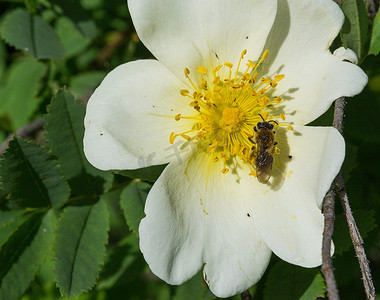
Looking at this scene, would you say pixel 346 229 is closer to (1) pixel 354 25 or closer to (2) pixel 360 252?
(2) pixel 360 252

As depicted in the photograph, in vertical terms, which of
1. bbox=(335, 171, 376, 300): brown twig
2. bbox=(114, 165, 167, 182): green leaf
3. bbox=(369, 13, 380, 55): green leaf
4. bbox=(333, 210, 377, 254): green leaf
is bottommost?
bbox=(333, 210, 377, 254): green leaf

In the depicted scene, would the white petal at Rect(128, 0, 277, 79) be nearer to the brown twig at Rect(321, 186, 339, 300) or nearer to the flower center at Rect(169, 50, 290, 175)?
the flower center at Rect(169, 50, 290, 175)

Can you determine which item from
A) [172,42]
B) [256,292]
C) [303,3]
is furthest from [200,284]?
[303,3]

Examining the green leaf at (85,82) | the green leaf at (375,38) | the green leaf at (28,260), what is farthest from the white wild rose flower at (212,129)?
the green leaf at (85,82)

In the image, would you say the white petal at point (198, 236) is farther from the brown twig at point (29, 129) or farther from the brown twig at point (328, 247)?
the brown twig at point (29, 129)

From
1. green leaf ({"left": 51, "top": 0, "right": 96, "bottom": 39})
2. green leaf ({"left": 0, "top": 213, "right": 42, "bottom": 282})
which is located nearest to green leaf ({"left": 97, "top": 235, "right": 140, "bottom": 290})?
green leaf ({"left": 0, "top": 213, "right": 42, "bottom": 282})

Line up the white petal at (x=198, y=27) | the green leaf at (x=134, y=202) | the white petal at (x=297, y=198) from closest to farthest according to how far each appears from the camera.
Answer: the white petal at (x=297, y=198) → the white petal at (x=198, y=27) → the green leaf at (x=134, y=202)

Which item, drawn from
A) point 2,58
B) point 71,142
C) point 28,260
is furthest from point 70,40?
point 28,260
